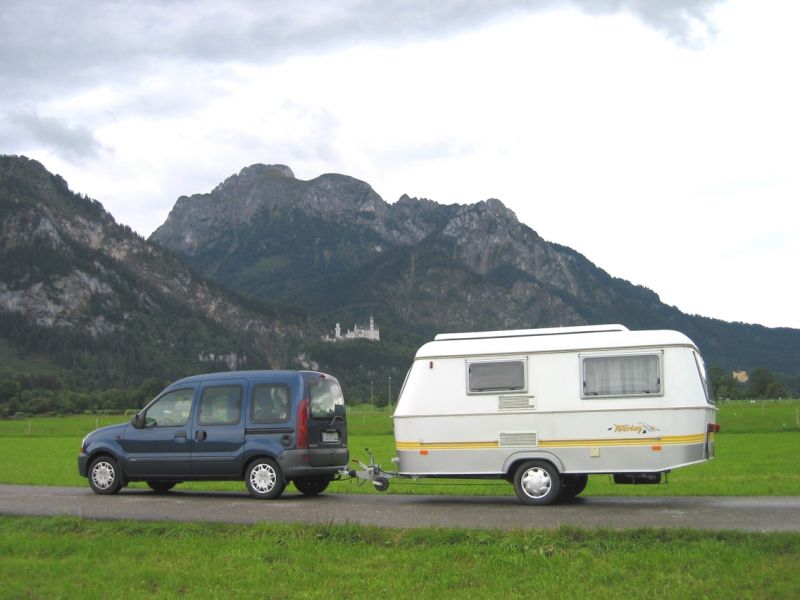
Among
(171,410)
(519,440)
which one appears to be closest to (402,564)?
(519,440)

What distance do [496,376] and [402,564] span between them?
20.3 feet

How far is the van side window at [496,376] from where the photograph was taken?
58.7 feet

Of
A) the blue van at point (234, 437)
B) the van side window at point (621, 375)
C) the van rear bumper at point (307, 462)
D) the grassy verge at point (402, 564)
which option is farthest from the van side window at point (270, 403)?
the van side window at point (621, 375)

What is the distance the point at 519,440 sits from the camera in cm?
1773

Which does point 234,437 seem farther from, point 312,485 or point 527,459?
point 527,459

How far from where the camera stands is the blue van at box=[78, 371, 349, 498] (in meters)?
19.3

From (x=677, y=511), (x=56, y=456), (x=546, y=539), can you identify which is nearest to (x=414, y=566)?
(x=546, y=539)

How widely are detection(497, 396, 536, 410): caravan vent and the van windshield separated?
407cm

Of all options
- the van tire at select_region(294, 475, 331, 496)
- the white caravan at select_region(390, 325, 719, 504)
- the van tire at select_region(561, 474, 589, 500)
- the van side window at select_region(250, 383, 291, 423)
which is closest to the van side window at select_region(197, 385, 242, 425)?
the van side window at select_region(250, 383, 291, 423)

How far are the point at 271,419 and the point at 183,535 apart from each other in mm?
5116

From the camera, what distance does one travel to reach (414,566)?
12312 millimetres

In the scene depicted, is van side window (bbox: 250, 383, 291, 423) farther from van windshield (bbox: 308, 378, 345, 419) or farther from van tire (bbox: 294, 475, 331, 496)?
van tire (bbox: 294, 475, 331, 496)

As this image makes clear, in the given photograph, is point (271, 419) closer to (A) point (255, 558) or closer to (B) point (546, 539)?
(A) point (255, 558)

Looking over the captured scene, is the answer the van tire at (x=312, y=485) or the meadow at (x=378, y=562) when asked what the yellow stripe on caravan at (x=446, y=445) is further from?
the meadow at (x=378, y=562)
